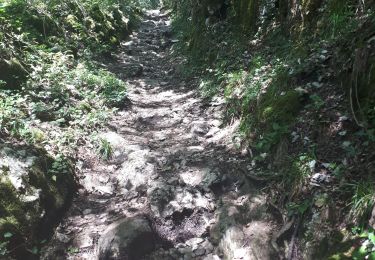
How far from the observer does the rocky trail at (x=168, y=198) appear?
13.3 ft

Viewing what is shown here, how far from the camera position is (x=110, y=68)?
10867mm

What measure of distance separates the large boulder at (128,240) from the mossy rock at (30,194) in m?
0.74

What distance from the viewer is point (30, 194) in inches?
169

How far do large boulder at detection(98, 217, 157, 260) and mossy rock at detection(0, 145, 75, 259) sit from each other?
0.74 m

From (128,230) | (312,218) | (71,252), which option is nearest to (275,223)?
(312,218)

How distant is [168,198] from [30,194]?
5.62 ft

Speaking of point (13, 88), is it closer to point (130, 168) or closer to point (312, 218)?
point (130, 168)

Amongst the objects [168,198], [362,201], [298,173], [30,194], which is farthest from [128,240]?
[362,201]

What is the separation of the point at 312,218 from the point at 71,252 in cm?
272

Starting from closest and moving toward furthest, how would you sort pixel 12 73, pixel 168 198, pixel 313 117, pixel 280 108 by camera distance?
pixel 313 117, pixel 168 198, pixel 280 108, pixel 12 73

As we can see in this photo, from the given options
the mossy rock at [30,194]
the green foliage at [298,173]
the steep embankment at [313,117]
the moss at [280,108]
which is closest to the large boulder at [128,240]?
the mossy rock at [30,194]

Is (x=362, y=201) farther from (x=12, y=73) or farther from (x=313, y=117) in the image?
(x=12, y=73)

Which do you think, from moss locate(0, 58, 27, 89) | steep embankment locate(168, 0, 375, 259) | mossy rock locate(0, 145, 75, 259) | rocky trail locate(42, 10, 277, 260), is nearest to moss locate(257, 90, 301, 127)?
steep embankment locate(168, 0, 375, 259)

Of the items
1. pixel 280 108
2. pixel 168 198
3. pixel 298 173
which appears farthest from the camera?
pixel 280 108
